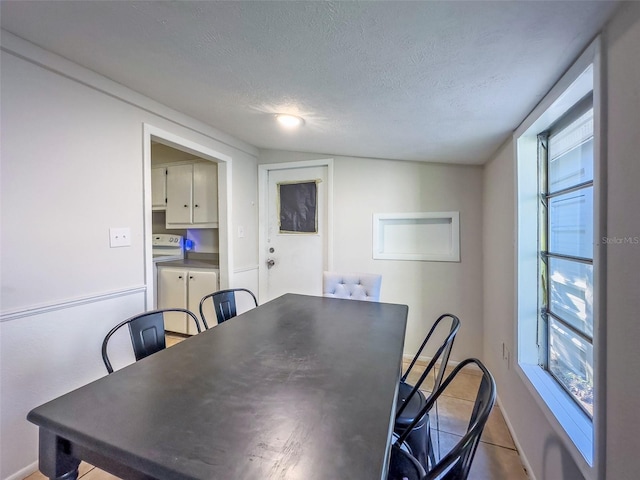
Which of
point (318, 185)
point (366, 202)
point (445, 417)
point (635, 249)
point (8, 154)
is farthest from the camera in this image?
point (318, 185)

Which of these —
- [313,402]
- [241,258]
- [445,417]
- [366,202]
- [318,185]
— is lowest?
[445,417]

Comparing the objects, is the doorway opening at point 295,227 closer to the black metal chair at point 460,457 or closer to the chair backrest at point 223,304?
the chair backrest at point 223,304

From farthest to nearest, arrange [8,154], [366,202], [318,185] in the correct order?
[318,185] → [366,202] → [8,154]

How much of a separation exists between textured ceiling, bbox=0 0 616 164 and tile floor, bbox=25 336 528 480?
1878 millimetres

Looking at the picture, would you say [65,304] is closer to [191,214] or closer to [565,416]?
[191,214]

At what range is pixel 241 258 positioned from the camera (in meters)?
3.06

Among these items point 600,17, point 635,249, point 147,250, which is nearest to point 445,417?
point 635,249

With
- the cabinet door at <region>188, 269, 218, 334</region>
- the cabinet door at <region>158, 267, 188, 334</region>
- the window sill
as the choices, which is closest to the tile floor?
the window sill

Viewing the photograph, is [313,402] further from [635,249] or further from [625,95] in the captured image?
[625,95]

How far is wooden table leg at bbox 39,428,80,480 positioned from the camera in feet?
2.46

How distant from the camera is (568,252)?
4.30 feet

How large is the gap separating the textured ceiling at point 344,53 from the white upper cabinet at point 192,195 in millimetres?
1272

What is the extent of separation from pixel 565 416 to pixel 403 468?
28.9 inches

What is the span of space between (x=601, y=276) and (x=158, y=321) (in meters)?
1.81
